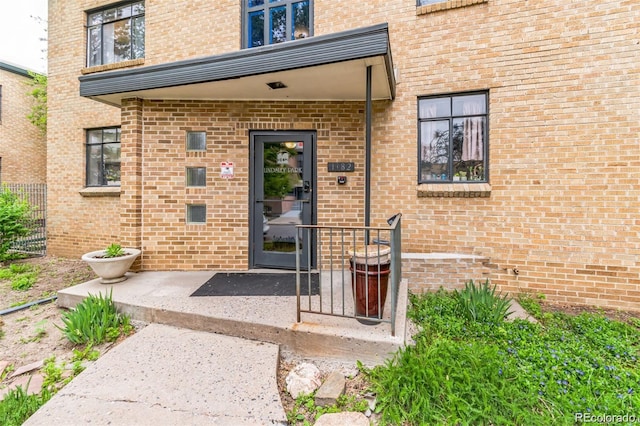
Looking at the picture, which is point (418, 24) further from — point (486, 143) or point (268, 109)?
point (268, 109)

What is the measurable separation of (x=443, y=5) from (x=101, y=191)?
7294mm

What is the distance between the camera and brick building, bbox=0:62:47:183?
35.2 feet

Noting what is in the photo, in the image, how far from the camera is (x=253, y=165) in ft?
15.6

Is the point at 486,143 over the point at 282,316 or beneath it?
over

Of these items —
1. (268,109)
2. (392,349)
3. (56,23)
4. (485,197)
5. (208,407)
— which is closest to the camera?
(208,407)

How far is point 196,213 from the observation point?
15.8 feet

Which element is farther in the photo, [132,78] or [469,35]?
[469,35]

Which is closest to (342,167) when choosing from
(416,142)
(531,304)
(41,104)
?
(416,142)

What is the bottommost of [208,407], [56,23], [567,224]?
[208,407]

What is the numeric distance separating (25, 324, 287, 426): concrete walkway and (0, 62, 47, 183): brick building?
12.5 meters

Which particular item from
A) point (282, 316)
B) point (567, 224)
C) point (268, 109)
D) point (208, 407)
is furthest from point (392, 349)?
point (268, 109)

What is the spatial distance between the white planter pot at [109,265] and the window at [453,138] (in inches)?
172

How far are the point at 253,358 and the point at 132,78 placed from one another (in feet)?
12.9

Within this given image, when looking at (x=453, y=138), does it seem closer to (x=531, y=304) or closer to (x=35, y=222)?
(x=531, y=304)
